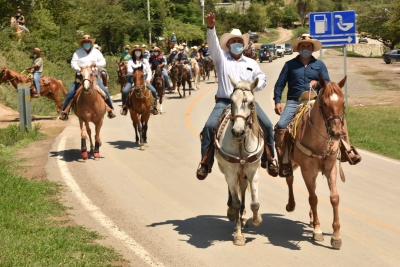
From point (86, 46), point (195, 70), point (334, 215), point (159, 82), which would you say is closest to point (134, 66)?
point (86, 46)

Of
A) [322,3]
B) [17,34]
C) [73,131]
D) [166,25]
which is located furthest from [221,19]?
[73,131]

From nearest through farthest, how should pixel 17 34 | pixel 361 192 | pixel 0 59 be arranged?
pixel 361 192 → pixel 0 59 → pixel 17 34

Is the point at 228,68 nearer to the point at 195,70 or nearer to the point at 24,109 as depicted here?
the point at 24,109

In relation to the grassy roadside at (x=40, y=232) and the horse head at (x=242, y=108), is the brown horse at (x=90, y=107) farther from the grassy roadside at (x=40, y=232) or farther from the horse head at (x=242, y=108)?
the horse head at (x=242, y=108)

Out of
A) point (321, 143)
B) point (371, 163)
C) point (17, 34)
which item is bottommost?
point (371, 163)

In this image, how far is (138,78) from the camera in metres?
18.5

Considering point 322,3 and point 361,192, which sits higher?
point 322,3

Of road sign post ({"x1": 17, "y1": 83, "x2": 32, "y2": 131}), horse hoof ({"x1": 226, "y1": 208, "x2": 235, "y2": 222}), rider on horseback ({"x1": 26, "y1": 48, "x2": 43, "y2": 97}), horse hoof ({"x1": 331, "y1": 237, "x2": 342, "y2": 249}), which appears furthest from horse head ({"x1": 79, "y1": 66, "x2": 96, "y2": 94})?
rider on horseback ({"x1": 26, "y1": 48, "x2": 43, "y2": 97})

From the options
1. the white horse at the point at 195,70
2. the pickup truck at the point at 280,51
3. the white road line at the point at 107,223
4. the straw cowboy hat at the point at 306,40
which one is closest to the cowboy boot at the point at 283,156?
the straw cowboy hat at the point at 306,40

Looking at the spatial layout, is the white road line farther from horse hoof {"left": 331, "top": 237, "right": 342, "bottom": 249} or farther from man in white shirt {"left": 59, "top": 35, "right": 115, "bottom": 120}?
man in white shirt {"left": 59, "top": 35, "right": 115, "bottom": 120}

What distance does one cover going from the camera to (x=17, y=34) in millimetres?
38500

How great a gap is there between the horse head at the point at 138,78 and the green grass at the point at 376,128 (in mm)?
6310

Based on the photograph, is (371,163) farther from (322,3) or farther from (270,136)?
(322,3)

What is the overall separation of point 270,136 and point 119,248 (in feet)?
8.96
